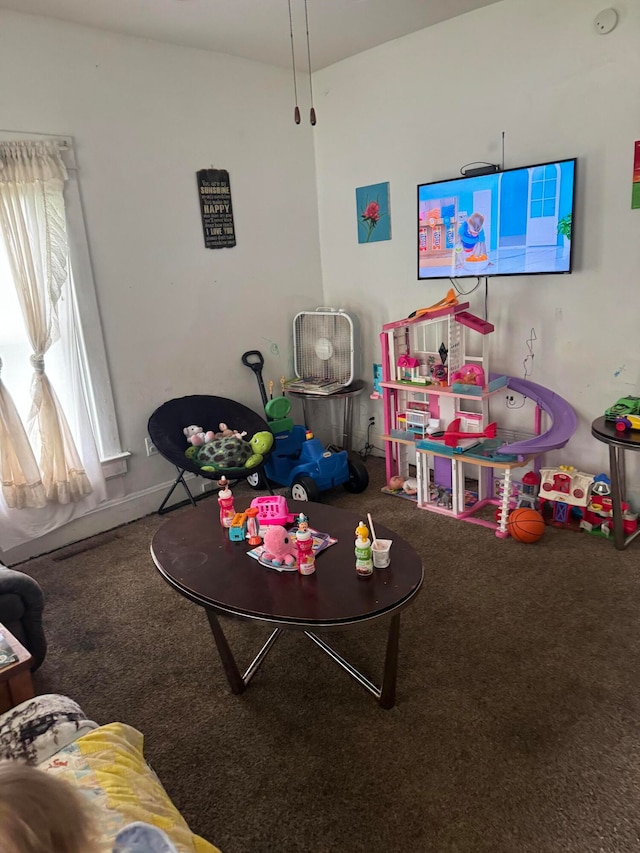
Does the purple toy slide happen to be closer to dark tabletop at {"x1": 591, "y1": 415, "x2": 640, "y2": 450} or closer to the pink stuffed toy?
dark tabletop at {"x1": 591, "y1": 415, "x2": 640, "y2": 450}

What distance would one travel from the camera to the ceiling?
284cm

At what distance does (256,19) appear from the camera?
3086mm

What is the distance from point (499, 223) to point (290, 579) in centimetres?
225

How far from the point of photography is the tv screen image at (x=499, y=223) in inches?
117

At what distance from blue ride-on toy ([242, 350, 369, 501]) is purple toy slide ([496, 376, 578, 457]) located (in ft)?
3.17

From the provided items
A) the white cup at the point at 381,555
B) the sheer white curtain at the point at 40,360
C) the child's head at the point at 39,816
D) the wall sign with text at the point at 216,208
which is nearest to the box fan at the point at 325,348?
the wall sign with text at the point at 216,208

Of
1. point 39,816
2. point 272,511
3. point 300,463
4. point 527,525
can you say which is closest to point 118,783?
point 39,816

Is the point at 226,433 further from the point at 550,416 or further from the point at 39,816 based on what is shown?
the point at 39,816

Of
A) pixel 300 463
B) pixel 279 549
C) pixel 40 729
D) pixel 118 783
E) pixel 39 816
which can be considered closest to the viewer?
pixel 39 816

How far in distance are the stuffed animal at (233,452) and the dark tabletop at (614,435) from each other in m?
1.72

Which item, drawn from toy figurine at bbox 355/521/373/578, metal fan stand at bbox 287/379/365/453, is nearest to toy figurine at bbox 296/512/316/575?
toy figurine at bbox 355/521/373/578

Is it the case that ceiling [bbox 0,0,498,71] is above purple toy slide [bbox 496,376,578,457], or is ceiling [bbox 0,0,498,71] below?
above

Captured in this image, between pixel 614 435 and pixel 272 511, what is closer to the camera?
pixel 272 511

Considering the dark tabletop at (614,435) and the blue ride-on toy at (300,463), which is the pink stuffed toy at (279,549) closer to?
the blue ride-on toy at (300,463)
